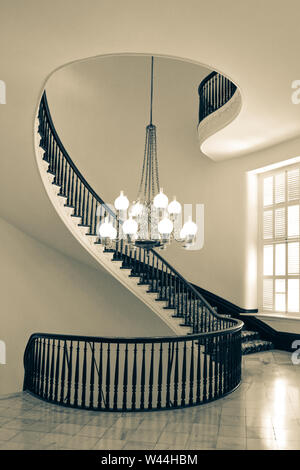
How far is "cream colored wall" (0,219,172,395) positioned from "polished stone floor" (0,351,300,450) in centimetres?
364

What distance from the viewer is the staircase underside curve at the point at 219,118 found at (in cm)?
685

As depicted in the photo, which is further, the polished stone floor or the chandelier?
the chandelier

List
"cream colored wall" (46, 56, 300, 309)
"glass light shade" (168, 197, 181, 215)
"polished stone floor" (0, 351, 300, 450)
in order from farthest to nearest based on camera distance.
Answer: "cream colored wall" (46, 56, 300, 309)
"glass light shade" (168, 197, 181, 215)
"polished stone floor" (0, 351, 300, 450)

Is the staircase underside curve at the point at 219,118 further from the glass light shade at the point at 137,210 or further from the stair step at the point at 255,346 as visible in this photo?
the stair step at the point at 255,346

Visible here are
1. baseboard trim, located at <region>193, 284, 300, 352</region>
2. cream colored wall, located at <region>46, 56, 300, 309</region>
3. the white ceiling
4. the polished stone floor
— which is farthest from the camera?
cream colored wall, located at <region>46, 56, 300, 309</region>

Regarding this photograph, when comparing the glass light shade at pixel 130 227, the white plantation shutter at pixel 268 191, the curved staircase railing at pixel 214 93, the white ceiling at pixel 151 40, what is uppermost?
the curved staircase railing at pixel 214 93

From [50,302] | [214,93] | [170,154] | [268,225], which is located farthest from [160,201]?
[170,154]

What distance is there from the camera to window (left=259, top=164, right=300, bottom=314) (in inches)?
328

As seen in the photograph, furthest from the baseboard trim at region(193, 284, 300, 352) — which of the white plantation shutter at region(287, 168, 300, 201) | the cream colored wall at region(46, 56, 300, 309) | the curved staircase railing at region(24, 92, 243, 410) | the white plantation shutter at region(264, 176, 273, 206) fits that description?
the white plantation shutter at region(287, 168, 300, 201)

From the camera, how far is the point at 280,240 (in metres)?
8.58

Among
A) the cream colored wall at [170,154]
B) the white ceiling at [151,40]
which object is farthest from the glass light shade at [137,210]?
the cream colored wall at [170,154]

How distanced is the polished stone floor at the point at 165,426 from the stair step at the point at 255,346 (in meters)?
2.25

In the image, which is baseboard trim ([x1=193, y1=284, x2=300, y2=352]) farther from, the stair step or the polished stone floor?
the polished stone floor

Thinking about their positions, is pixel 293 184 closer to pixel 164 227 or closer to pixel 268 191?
pixel 268 191
